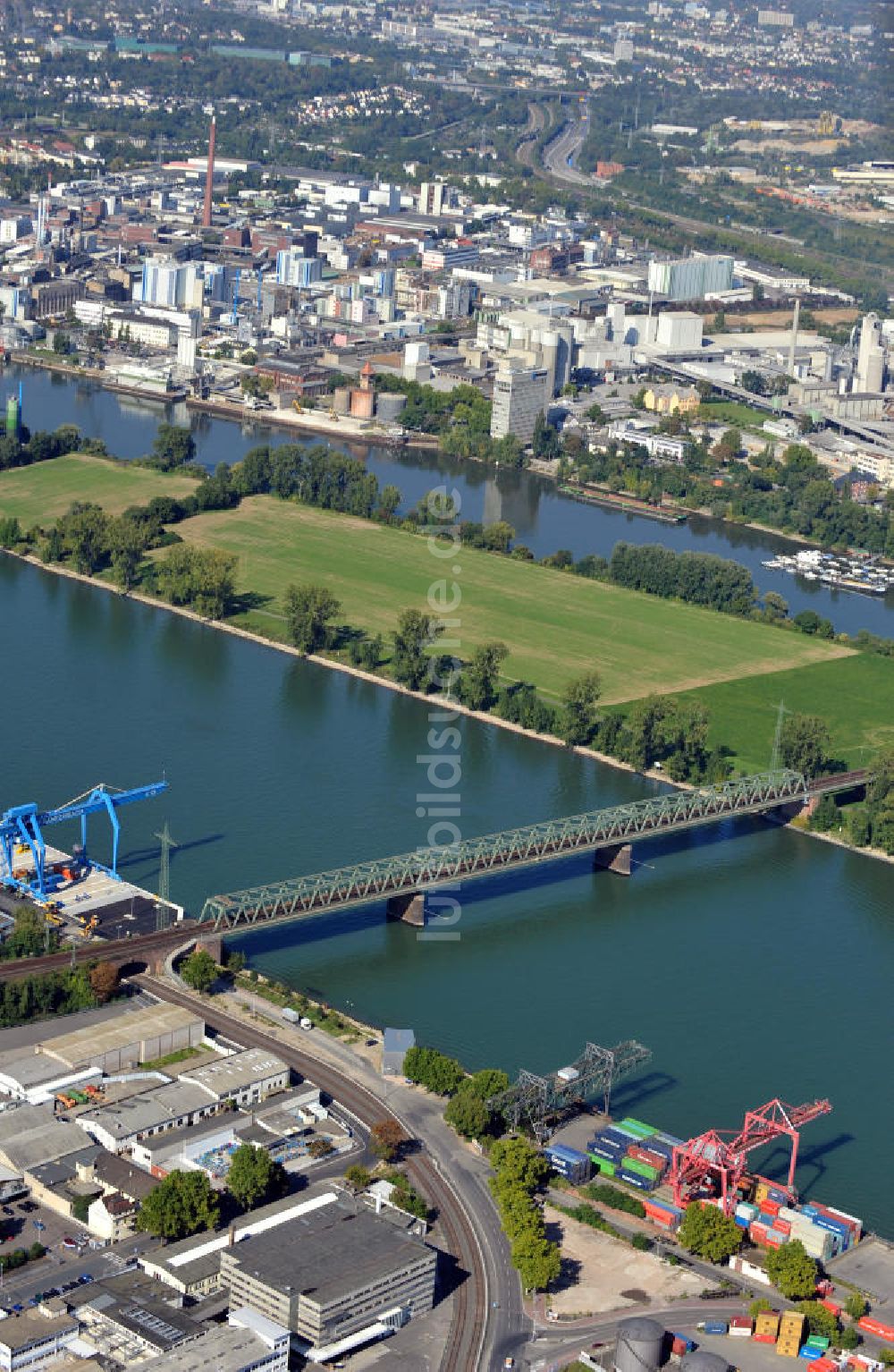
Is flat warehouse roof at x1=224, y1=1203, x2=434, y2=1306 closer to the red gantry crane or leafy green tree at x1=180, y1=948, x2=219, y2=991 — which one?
the red gantry crane

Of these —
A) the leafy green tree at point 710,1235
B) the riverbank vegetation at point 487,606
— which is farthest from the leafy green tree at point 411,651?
the leafy green tree at point 710,1235

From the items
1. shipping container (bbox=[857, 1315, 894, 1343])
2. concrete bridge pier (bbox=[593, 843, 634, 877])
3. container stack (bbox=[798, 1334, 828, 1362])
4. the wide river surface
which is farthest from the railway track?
concrete bridge pier (bbox=[593, 843, 634, 877])

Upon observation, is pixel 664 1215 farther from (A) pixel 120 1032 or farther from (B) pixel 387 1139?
(A) pixel 120 1032

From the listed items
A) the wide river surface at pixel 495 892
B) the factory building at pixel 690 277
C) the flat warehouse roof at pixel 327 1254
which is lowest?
the wide river surface at pixel 495 892

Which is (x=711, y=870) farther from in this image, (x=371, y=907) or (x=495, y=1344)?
(x=495, y=1344)

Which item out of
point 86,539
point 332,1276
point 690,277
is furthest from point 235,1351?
point 690,277

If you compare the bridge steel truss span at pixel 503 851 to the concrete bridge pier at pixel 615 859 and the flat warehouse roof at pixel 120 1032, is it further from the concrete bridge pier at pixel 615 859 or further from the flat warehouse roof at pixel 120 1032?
the flat warehouse roof at pixel 120 1032

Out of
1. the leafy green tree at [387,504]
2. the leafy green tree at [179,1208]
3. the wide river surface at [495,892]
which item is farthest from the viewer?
the leafy green tree at [387,504]
